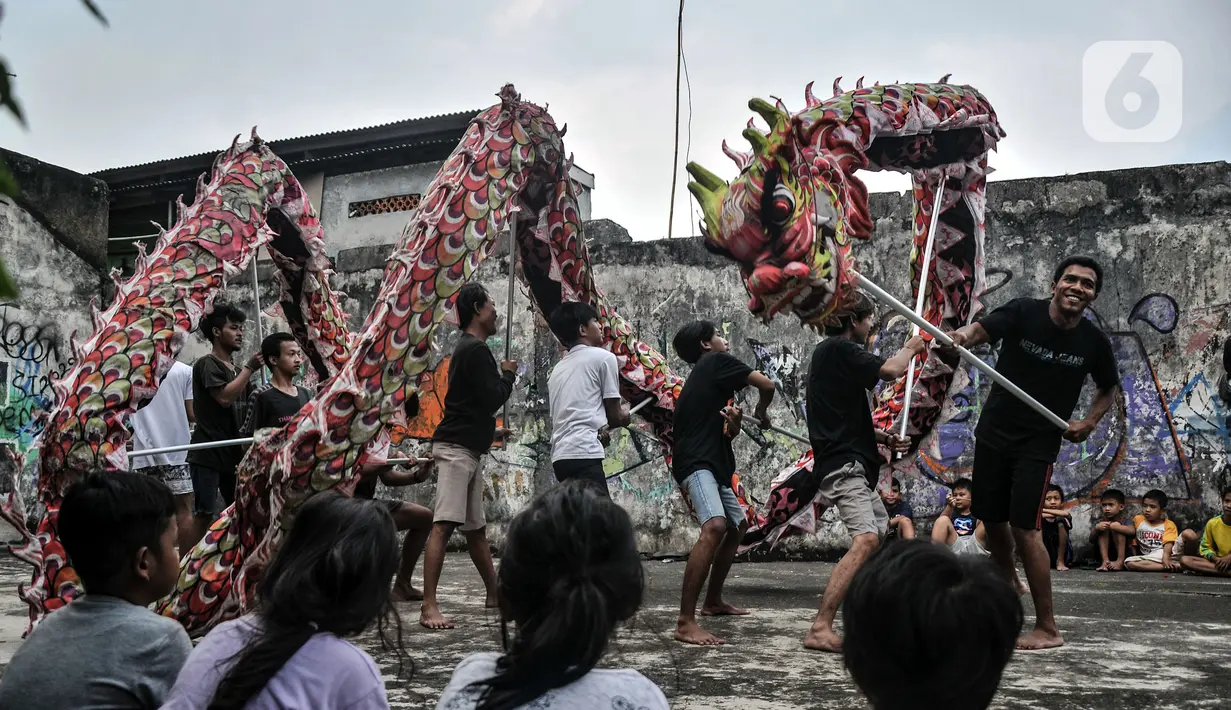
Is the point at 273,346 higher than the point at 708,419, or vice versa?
the point at 273,346

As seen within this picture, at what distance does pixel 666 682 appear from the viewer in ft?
12.3

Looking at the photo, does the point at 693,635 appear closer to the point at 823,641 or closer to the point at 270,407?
the point at 823,641

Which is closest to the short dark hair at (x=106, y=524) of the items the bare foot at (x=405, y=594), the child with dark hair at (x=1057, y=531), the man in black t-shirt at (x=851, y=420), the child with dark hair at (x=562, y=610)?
the child with dark hair at (x=562, y=610)

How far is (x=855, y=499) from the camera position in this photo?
480 cm

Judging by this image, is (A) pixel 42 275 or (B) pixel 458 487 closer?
(B) pixel 458 487

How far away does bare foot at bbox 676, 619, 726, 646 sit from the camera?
4.60 meters

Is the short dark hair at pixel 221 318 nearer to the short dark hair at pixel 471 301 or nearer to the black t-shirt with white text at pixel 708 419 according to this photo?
the short dark hair at pixel 471 301

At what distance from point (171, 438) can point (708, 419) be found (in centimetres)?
335

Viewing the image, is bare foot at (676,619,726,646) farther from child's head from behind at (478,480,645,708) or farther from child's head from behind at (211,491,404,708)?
child's head from behind at (478,480,645,708)

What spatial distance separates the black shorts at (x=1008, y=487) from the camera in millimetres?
4664

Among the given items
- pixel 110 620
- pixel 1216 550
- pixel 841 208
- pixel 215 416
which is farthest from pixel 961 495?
pixel 110 620

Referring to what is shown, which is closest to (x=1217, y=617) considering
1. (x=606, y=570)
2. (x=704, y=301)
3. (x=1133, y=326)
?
(x=1133, y=326)

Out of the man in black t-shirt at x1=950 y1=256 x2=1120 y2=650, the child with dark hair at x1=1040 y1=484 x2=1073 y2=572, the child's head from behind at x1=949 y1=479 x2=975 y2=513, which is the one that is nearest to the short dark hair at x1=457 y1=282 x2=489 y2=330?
the man in black t-shirt at x1=950 y1=256 x2=1120 y2=650

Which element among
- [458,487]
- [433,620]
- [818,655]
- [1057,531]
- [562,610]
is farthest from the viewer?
[1057,531]
